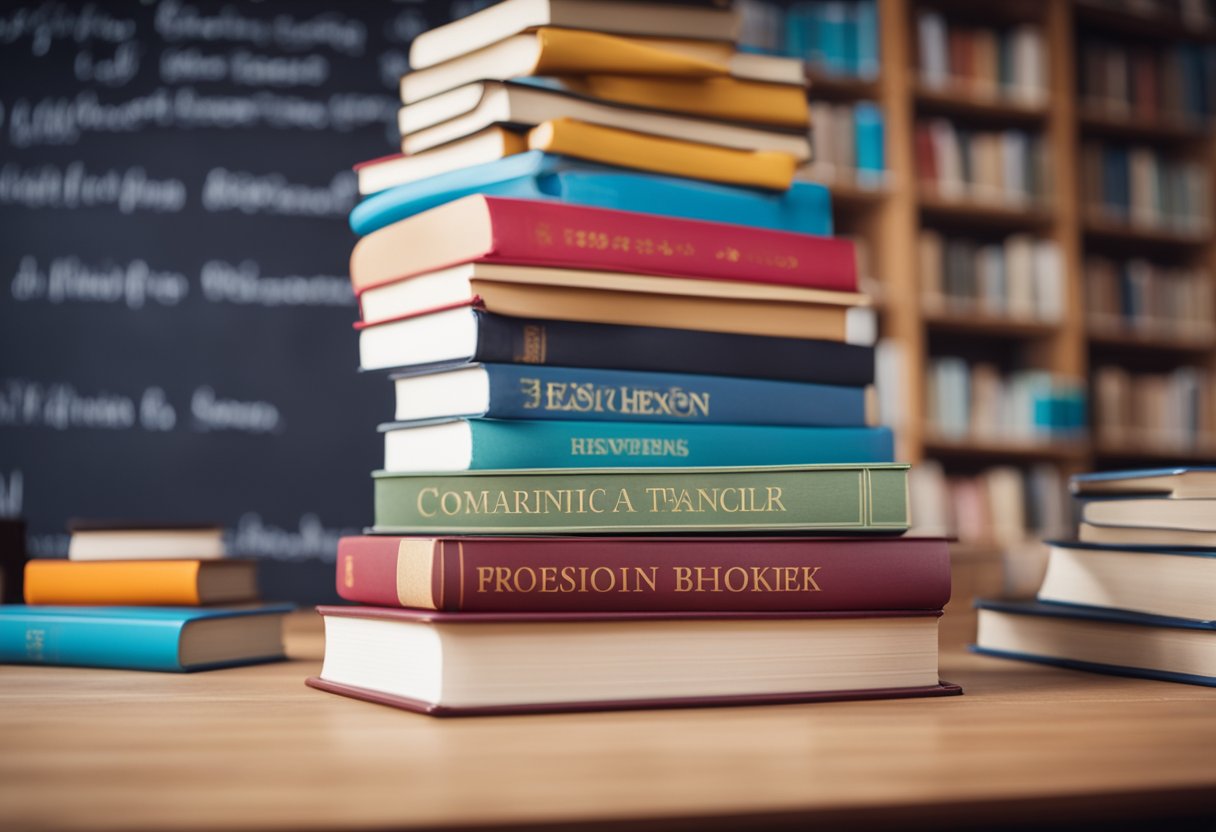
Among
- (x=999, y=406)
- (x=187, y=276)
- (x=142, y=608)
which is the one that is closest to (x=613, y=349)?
(x=142, y=608)

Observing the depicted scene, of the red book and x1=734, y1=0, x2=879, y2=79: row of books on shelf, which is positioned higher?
x1=734, y1=0, x2=879, y2=79: row of books on shelf

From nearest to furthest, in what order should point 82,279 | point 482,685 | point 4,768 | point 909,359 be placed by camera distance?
point 4,768 < point 482,685 < point 82,279 < point 909,359

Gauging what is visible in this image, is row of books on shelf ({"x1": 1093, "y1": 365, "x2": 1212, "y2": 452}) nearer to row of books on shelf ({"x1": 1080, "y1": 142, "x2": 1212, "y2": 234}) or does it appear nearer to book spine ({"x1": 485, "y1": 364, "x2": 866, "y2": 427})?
row of books on shelf ({"x1": 1080, "y1": 142, "x2": 1212, "y2": 234})

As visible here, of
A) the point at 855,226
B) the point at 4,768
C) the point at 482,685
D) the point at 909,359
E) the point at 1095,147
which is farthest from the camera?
the point at 1095,147

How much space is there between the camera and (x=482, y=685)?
610 millimetres

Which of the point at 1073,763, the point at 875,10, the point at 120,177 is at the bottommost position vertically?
the point at 1073,763

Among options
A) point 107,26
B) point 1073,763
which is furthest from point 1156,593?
point 107,26

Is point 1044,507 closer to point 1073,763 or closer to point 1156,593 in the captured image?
point 1156,593

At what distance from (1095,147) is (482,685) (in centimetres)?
346

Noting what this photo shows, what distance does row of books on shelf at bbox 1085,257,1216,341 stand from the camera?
344 centimetres

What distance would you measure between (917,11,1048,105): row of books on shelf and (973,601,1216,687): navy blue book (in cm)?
260

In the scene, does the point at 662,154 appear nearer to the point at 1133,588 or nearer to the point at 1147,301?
the point at 1133,588

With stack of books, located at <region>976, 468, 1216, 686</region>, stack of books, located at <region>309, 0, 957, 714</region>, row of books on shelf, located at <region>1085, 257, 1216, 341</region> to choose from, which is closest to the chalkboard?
stack of books, located at <region>309, 0, 957, 714</region>

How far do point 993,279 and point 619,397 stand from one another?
2.75 m
